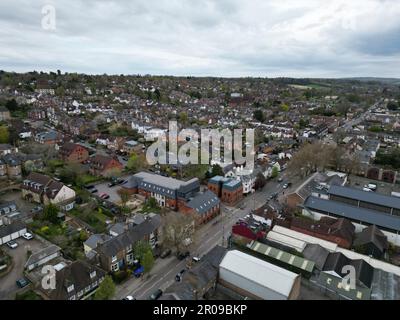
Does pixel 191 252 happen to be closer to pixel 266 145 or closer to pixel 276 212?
pixel 276 212

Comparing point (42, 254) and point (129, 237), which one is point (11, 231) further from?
point (129, 237)

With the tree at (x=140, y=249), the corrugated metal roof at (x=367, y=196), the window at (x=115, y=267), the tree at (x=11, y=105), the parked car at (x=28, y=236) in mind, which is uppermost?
the tree at (x=11, y=105)

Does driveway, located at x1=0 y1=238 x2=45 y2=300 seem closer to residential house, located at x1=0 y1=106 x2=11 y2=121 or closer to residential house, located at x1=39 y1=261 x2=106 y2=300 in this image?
residential house, located at x1=39 y1=261 x2=106 y2=300

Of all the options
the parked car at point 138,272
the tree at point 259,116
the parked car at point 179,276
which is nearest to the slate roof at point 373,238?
the parked car at point 179,276

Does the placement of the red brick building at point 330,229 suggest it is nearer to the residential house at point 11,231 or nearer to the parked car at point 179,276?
the parked car at point 179,276

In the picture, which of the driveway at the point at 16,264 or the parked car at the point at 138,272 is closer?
the driveway at the point at 16,264
